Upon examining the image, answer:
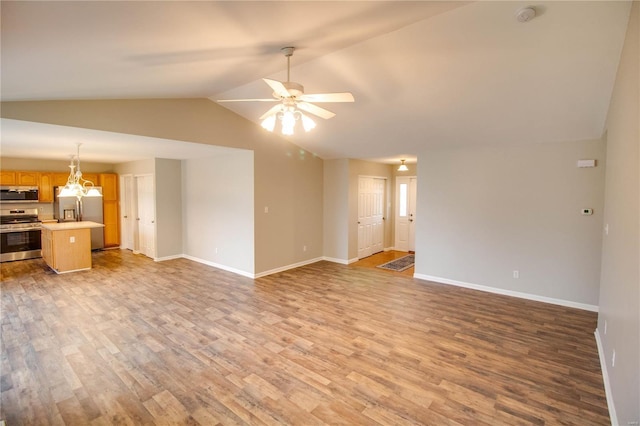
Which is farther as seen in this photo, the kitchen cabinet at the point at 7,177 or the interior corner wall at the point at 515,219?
the kitchen cabinet at the point at 7,177

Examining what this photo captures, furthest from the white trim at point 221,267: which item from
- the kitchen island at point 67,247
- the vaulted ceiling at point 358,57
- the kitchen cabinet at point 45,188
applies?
the kitchen cabinet at point 45,188

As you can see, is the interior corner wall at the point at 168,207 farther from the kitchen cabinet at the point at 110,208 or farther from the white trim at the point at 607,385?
the white trim at the point at 607,385

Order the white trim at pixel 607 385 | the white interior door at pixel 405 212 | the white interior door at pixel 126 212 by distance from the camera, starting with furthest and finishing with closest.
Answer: the white interior door at pixel 405 212 → the white interior door at pixel 126 212 → the white trim at pixel 607 385

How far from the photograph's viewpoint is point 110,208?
8.29m

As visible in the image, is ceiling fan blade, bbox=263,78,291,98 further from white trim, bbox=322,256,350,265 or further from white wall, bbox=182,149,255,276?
white trim, bbox=322,256,350,265

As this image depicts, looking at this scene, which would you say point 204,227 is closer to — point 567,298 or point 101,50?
point 101,50

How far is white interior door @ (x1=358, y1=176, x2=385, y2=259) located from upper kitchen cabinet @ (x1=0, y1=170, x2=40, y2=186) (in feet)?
25.4

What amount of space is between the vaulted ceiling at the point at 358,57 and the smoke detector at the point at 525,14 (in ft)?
0.11

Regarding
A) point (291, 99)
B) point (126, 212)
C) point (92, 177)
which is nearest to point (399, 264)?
point (291, 99)

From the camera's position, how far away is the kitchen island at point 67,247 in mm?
5875

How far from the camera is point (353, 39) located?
2787 mm

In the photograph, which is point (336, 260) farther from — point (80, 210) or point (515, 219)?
point (80, 210)

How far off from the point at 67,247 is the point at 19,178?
255 cm

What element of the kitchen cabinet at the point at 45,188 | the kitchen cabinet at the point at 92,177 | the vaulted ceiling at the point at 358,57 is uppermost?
the vaulted ceiling at the point at 358,57
